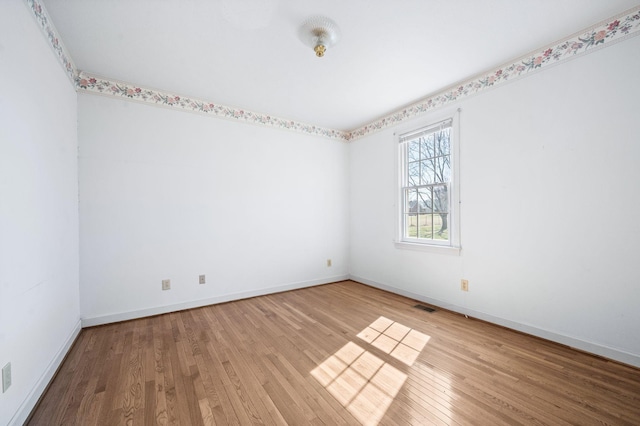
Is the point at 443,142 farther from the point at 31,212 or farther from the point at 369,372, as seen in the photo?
the point at 31,212

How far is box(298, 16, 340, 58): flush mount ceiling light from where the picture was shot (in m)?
1.98

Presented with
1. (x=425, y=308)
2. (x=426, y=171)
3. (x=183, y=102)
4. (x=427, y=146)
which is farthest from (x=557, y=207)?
(x=183, y=102)

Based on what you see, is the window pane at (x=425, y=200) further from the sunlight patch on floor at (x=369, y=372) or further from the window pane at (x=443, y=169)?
the sunlight patch on floor at (x=369, y=372)

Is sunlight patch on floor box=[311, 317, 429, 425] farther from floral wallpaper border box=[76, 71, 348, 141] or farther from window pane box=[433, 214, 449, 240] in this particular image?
floral wallpaper border box=[76, 71, 348, 141]

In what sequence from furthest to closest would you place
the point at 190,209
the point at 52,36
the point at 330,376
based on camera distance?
the point at 190,209 < the point at 52,36 < the point at 330,376

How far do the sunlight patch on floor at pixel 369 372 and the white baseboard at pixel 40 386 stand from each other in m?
1.69

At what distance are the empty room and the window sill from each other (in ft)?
0.11

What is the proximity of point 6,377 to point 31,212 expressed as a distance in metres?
0.95

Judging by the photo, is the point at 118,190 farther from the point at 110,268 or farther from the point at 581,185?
the point at 581,185

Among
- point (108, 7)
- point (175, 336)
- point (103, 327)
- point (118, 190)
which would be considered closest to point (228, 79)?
point (108, 7)

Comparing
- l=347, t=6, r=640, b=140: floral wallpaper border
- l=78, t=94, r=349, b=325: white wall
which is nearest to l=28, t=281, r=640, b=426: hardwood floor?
l=78, t=94, r=349, b=325: white wall

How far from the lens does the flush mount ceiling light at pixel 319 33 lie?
1.98 metres

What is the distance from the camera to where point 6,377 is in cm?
135

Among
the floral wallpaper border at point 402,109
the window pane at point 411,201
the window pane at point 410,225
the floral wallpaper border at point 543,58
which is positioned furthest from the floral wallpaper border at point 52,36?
the window pane at point 410,225
